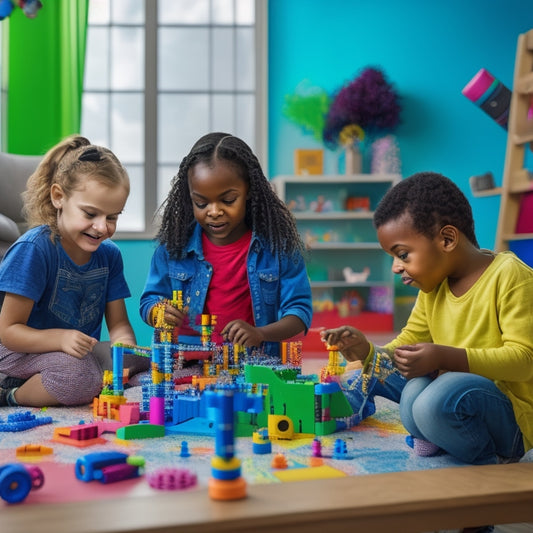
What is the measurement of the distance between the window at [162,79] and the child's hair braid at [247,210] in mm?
2029

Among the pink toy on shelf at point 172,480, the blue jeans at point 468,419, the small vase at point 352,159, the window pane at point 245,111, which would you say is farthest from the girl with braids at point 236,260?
the window pane at point 245,111

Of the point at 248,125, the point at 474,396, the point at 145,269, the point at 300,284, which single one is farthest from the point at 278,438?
the point at 248,125

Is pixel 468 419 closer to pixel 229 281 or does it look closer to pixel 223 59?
pixel 229 281

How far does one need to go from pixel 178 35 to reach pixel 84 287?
2590 mm

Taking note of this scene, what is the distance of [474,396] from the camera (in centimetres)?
104

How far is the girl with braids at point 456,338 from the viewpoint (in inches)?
41.4

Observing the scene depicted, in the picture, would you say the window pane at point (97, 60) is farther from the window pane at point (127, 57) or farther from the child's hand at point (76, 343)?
the child's hand at point (76, 343)

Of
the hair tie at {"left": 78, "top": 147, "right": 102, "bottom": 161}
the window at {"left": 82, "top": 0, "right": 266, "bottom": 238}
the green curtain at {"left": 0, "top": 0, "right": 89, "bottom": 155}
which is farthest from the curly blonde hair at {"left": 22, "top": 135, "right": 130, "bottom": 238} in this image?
the window at {"left": 82, "top": 0, "right": 266, "bottom": 238}

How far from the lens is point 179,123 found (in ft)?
12.8

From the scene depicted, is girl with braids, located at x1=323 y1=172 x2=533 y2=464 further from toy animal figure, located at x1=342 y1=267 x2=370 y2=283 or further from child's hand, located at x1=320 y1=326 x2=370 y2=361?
toy animal figure, located at x1=342 y1=267 x2=370 y2=283

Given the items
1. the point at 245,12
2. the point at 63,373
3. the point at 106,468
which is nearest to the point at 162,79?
the point at 245,12

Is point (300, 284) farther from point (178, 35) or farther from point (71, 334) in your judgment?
point (178, 35)

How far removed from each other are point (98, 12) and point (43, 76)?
0.55 m

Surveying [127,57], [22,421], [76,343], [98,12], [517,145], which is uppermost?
[98,12]
